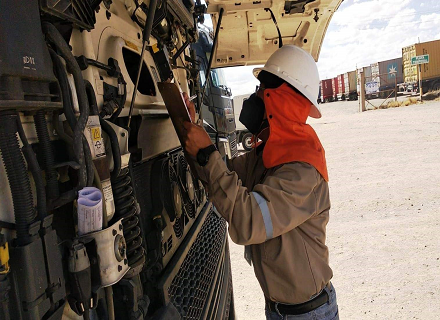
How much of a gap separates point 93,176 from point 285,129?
1.03m

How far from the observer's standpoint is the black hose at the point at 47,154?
91 cm

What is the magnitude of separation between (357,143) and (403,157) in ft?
10.4

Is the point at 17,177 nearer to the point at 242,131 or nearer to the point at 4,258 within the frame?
the point at 4,258

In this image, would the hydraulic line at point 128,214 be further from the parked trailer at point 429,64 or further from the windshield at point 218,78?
the parked trailer at point 429,64

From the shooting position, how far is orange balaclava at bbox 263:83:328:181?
176cm

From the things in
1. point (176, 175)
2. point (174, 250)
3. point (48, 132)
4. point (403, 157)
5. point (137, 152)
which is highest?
point (48, 132)

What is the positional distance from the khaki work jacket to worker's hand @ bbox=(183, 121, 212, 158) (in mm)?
79

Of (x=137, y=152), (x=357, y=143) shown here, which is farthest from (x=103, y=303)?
(x=357, y=143)

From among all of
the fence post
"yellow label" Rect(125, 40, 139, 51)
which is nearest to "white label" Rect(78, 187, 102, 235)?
"yellow label" Rect(125, 40, 139, 51)

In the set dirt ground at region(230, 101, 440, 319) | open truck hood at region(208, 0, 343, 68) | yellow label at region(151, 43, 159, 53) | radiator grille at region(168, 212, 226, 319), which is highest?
open truck hood at region(208, 0, 343, 68)

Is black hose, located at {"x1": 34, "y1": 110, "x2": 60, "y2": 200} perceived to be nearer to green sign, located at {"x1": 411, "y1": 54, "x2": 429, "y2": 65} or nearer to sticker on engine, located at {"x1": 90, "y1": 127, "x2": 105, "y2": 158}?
sticker on engine, located at {"x1": 90, "y1": 127, "x2": 105, "y2": 158}

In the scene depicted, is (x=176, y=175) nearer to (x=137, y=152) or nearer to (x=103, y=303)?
(x=137, y=152)

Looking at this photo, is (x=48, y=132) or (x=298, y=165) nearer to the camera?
(x=48, y=132)

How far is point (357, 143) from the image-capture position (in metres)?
12.3
